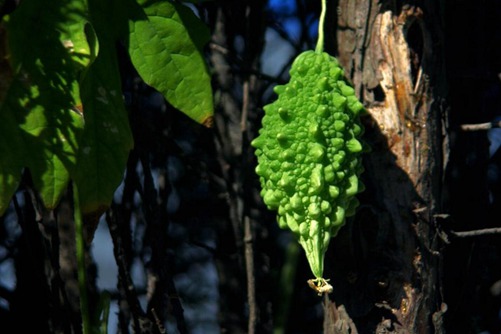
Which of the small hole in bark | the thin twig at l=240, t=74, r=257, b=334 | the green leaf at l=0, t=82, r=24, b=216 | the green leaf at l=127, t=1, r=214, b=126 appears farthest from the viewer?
the thin twig at l=240, t=74, r=257, b=334

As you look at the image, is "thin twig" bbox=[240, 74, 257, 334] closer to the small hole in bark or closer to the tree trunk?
the tree trunk

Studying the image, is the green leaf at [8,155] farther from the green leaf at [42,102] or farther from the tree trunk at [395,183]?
the tree trunk at [395,183]

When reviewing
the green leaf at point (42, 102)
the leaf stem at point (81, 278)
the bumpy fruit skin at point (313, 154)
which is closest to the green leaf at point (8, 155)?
the green leaf at point (42, 102)

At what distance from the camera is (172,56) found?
1876 millimetres

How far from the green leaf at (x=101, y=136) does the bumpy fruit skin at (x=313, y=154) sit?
293 mm

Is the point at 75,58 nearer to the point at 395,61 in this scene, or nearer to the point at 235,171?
the point at 395,61

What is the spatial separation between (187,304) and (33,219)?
907 mm

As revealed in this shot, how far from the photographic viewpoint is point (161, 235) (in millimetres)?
2176

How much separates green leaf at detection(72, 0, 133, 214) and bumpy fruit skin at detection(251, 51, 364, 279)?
0.29 m

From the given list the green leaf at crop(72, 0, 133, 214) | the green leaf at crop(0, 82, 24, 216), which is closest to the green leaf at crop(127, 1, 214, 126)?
the green leaf at crop(72, 0, 133, 214)

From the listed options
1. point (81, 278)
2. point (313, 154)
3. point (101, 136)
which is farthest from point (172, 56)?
point (81, 278)

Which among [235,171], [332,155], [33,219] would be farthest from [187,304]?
[332,155]

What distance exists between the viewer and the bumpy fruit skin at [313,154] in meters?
1.72

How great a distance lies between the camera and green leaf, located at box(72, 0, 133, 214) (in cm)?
176
